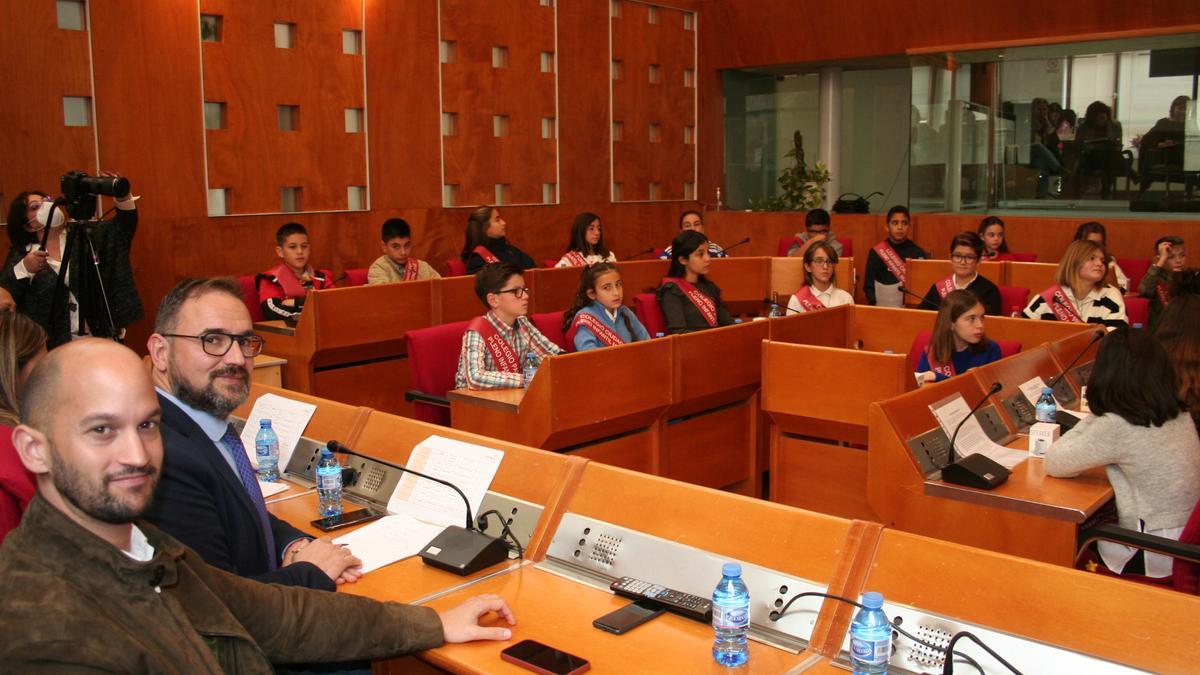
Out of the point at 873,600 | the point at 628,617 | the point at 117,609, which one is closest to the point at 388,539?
the point at 628,617

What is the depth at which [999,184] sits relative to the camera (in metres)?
10.1

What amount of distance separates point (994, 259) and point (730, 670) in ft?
24.5

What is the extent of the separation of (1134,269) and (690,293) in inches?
173

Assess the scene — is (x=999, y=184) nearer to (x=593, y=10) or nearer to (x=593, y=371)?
(x=593, y=10)

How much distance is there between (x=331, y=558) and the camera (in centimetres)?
250

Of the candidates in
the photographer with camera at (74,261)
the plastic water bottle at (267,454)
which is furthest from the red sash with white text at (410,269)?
the plastic water bottle at (267,454)

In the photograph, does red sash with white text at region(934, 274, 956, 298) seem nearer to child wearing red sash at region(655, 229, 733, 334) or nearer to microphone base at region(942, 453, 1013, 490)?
child wearing red sash at region(655, 229, 733, 334)

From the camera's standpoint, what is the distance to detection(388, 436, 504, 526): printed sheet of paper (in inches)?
112

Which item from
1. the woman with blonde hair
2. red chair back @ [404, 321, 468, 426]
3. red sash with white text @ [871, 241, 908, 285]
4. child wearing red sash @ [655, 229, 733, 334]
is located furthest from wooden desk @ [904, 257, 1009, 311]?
the woman with blonde hair

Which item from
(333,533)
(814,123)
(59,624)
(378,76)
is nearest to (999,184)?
(814,123)

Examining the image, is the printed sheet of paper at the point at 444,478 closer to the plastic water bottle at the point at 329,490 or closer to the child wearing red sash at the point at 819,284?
the plastic water bottle at the point at 329,490

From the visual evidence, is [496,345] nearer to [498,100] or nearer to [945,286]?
[945,286]

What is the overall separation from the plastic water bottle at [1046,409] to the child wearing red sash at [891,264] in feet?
13.4

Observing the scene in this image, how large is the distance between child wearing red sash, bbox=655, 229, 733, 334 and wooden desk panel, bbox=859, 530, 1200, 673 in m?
4.21
